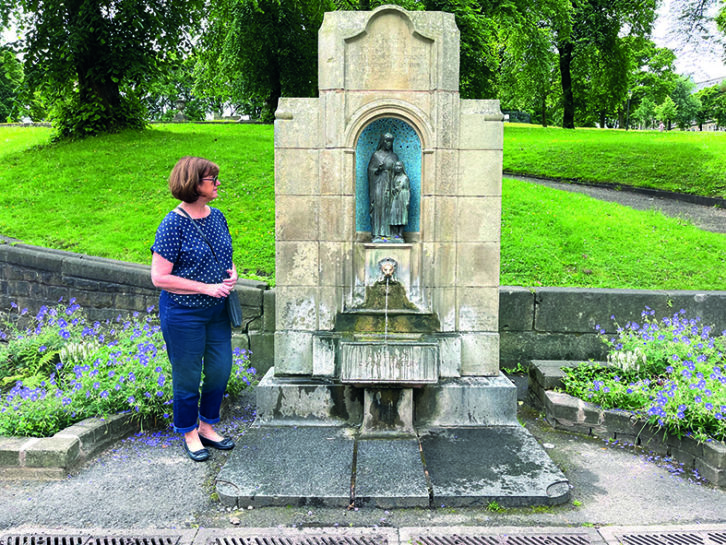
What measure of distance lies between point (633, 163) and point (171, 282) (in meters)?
14.1

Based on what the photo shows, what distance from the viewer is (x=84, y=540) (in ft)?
10.6

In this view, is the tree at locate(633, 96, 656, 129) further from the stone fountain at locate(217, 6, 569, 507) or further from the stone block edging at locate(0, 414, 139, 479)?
the stone block edging at locate(0, 414, 139, 479)

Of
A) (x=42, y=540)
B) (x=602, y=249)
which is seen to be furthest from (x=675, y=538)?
(x=602, y=249)

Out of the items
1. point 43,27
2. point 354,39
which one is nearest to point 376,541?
point 354,39

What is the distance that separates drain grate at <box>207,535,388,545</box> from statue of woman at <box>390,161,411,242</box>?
2.68m

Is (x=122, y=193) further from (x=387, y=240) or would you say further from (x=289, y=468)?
(x=289, y=468)

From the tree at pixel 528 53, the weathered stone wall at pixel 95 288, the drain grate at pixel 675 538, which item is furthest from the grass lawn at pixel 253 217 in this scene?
the tree at pixel 528 53

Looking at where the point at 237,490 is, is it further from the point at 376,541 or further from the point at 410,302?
the point at 410,302

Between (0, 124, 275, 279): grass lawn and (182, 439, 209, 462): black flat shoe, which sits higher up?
(0, 124, 275, 279): grass lawn

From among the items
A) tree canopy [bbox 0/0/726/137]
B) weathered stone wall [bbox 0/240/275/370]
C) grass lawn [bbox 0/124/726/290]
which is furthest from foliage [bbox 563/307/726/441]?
tree canopy [bbox 0/0/726/137]

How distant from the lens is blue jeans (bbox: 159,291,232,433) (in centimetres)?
408

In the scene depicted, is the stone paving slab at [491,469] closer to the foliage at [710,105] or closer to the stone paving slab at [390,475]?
the stone paving slab at [390,475]

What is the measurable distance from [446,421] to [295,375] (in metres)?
1.45

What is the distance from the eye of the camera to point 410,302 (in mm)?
4996
